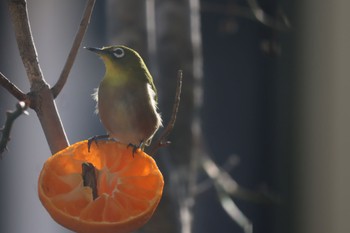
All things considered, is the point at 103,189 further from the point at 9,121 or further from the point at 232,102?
the point at 232,102

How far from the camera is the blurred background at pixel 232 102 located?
88cm

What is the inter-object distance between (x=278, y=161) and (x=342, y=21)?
1.30ft

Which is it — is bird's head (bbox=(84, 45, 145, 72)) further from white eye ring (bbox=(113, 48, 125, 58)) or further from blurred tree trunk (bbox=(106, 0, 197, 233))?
blurred tree trunk (bbox=(106, 0, 197, 233))

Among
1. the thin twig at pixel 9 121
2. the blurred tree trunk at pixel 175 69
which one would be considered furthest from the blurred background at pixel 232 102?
the thin twig at pixel 9 121

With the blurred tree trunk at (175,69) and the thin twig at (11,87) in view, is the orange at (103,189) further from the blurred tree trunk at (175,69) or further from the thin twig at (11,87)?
the blurred tree trunk at (175,69)

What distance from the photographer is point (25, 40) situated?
47 centimetres

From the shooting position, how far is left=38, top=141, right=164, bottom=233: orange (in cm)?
47

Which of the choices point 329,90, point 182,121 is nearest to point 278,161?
point 329,90

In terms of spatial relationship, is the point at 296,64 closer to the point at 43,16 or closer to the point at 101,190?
the point at 43,16

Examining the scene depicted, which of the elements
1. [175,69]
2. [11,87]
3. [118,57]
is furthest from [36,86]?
[175,69]

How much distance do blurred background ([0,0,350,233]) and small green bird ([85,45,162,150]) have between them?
32 millimetres

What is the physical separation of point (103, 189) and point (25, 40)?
13 centimetres

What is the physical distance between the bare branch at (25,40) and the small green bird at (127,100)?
142 mm

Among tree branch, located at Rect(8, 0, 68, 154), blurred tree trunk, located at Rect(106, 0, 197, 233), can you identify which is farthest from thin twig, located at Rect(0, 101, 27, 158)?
blurred tree trunk, located at Rect(106, 0, 197, 233)
